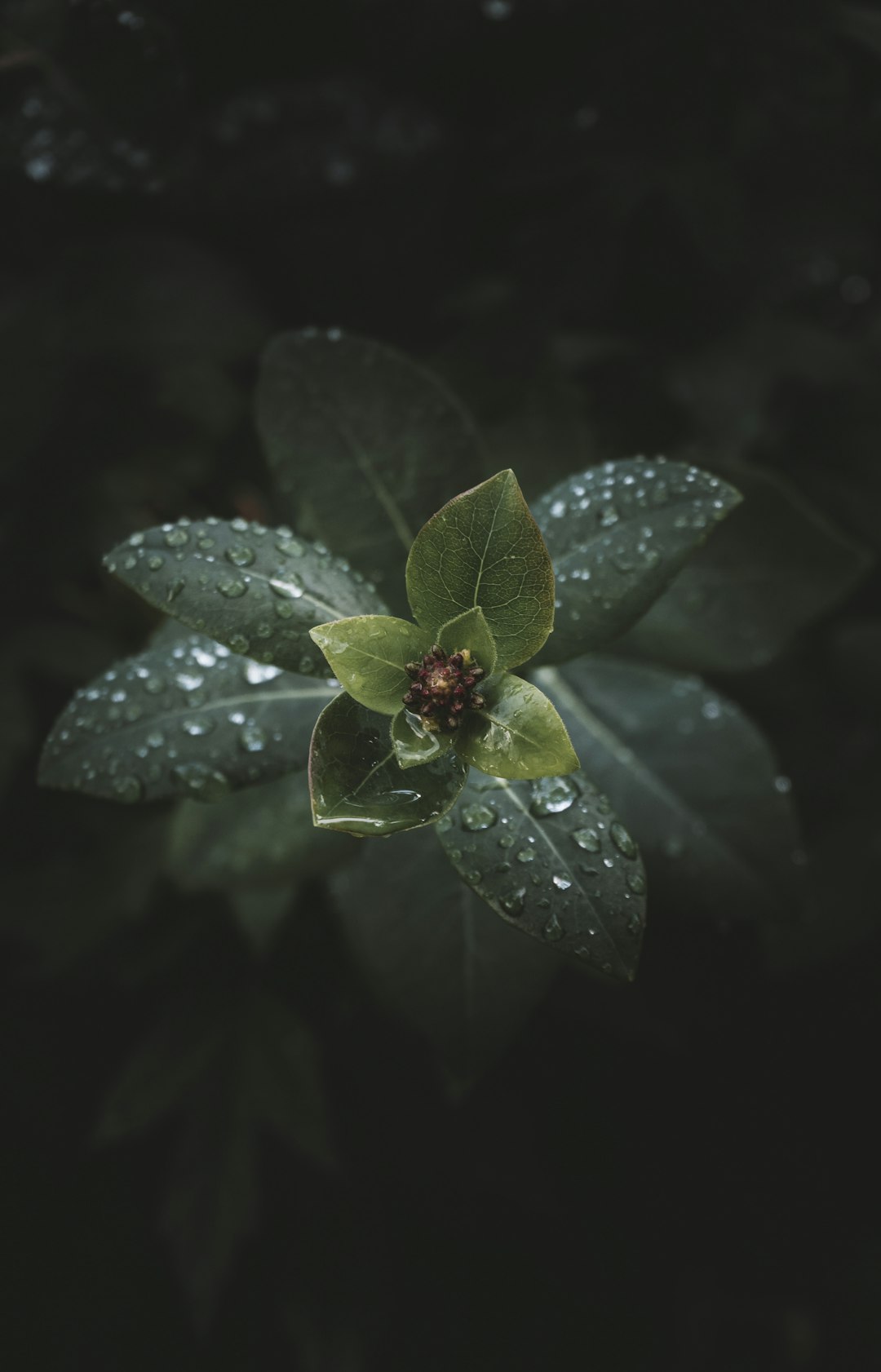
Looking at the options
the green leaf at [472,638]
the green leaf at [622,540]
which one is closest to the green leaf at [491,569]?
the green leaf at [472,638]

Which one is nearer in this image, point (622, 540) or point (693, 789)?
point (622, 540)

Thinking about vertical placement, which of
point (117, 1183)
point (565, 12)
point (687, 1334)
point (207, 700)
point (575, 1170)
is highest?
point (565, 12)

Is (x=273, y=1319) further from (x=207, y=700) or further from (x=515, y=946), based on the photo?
(x=207, y=700)

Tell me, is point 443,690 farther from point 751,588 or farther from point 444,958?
point 751,588

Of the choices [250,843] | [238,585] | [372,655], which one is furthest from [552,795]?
[250,843]

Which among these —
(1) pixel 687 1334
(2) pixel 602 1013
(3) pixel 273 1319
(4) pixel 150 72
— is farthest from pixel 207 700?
(1) pixel 687 1334

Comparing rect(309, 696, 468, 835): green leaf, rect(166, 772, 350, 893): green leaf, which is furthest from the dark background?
rect(309, 696, 468, 835): green leaf
